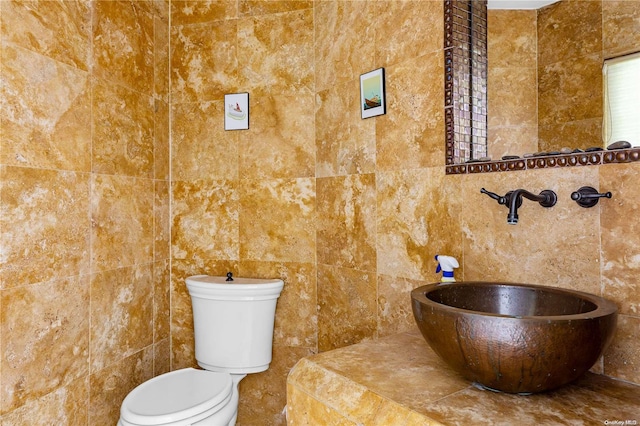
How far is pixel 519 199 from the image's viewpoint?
1.14 meters

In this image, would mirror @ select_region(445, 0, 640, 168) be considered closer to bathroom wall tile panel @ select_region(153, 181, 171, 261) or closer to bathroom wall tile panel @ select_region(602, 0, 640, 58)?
bathroom wall tile panel @ select_region(602, 0, 640, 58)

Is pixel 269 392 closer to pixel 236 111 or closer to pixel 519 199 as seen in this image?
pixel 236 111

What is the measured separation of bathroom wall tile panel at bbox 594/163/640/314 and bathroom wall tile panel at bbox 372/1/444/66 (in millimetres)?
795

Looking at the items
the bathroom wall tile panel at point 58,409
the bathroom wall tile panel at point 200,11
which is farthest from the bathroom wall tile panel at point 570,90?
the bathroom wall tile panel at point 58,409

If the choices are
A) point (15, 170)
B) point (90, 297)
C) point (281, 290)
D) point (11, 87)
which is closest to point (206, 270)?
point (281, 290)

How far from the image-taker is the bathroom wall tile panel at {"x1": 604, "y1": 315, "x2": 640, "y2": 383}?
3.31ft

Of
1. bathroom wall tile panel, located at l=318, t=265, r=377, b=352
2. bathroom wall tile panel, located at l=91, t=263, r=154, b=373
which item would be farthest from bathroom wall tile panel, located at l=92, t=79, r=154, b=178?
bathroom wall tile panel, located at l=318, t=265, r=377, b=352

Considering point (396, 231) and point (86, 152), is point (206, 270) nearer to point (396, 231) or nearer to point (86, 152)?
point (86, 152)

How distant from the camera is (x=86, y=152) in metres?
1.78

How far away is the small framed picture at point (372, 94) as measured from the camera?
1761 millimetres

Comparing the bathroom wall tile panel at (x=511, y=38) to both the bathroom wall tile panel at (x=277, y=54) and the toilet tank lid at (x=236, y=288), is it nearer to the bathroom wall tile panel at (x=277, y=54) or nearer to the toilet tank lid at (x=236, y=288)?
the bathroom wall tile panel at (x=277, y=54)

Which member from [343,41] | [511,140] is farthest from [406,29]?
[511,140]

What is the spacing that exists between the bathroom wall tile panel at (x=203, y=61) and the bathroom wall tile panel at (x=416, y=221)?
3.57ft

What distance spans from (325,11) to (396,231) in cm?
120
